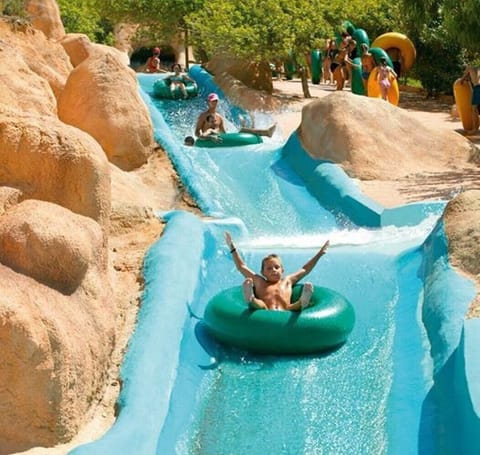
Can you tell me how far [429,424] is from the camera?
6305mm

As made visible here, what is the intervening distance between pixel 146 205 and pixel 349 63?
11.0 m

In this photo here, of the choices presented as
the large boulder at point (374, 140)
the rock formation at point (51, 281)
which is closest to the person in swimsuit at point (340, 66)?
the large boulder at point (374, 140)

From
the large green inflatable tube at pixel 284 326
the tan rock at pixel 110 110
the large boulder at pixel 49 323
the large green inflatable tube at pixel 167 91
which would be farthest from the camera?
the large green inflatable tube at pixel 167 91

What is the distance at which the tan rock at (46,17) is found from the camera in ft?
60.0

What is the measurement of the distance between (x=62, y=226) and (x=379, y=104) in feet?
28.8

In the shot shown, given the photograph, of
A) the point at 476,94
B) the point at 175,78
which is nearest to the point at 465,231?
the point at 476,94

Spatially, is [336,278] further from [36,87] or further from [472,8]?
[472,8]

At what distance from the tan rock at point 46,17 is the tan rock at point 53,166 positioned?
1183 centimetres

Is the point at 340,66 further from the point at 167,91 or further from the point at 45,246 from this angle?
the point at 45,246

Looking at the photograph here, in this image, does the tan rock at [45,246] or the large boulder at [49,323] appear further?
the tan rock at [45,246]

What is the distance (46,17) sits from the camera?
1852 centimetres

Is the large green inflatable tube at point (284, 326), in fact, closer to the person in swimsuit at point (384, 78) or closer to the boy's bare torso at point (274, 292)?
the boy's bare torso at point (274, 292)

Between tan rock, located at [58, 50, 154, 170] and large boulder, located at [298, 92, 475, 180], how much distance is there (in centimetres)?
264


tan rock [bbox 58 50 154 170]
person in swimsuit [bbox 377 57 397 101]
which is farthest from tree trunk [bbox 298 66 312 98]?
tan rock [bbox 58 50 154 170]
